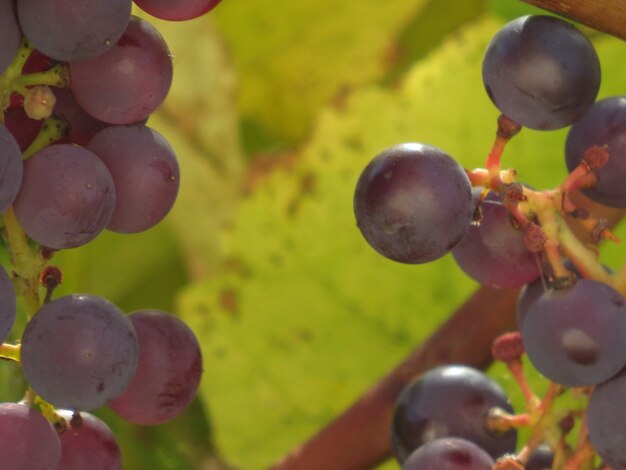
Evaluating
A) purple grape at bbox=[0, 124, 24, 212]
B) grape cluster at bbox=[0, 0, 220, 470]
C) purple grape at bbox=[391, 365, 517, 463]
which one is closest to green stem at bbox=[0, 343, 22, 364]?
grape cluster at bbox=[0, 0, 220, 470]

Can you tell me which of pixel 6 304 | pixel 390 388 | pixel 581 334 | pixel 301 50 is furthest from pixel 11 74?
pixel 301 50

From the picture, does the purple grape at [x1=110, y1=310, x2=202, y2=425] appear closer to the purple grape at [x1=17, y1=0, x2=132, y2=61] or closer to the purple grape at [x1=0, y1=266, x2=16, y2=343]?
the purple grape at [x1=0, y1=266, x2=16, y2=343]

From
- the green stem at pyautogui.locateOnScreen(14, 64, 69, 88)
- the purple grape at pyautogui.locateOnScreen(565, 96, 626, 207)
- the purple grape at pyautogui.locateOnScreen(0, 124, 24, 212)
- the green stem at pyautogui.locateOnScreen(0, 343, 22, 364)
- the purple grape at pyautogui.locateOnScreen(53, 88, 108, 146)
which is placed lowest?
the green stem at pyautogui.locateOnScreen(0, 343, 22, 364)

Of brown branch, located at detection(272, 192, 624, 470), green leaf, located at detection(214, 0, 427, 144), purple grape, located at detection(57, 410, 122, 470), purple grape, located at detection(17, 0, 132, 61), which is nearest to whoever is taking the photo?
purple grape, located at detection(17, 0, 132, 61)

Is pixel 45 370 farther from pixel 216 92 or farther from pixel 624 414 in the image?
pixel 216 92

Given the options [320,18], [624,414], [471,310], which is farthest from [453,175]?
[320,18]

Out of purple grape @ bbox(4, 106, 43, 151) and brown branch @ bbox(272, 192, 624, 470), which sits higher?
purple grape @ bbox(4, 106, 43, 151)

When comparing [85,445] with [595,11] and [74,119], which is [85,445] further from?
[595,11]
